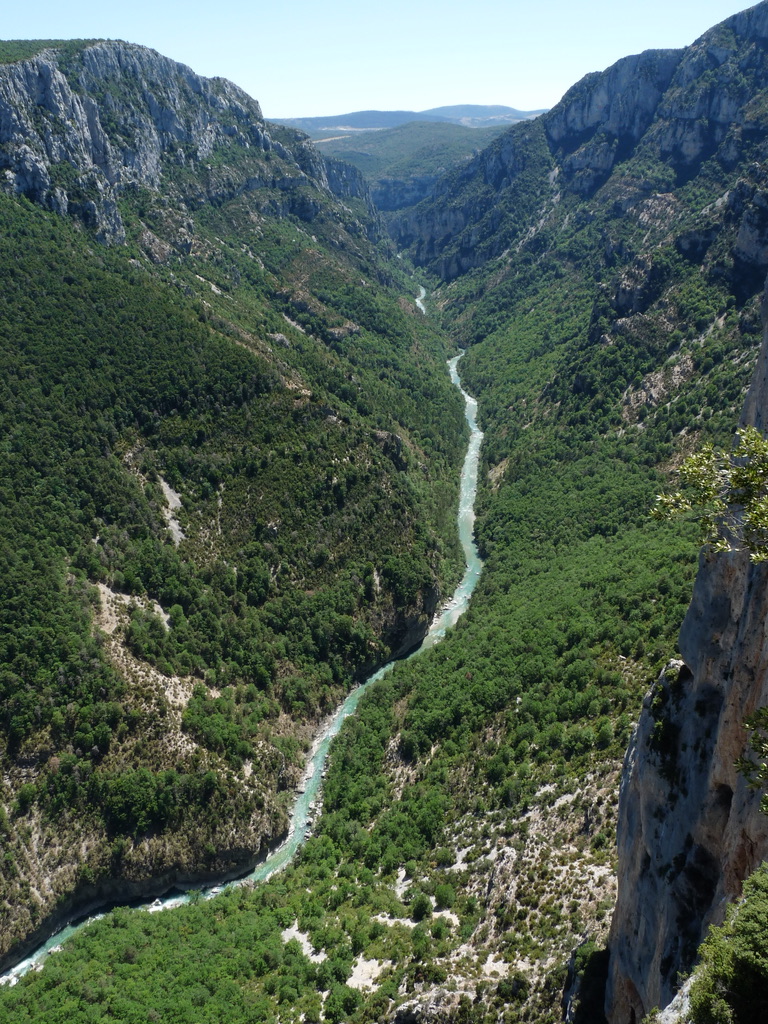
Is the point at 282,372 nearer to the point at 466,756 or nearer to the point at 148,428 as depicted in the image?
the point at 148,428

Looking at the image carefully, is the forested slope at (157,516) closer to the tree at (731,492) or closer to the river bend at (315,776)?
the river bend at (315,776)

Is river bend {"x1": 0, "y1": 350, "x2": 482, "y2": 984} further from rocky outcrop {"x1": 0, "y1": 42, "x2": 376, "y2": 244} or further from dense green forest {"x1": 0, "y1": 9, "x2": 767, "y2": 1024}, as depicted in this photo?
rocky outcrop {"x1": 0, "y1": 42, "x2": 376, "y2": 244}

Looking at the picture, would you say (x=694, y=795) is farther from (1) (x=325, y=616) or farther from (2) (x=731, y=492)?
(1) (x=325, y=616)

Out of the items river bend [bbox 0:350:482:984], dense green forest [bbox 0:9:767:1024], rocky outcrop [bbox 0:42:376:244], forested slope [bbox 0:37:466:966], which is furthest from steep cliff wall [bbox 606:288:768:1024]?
rocky outcrop [bbox 0:42:376:244]

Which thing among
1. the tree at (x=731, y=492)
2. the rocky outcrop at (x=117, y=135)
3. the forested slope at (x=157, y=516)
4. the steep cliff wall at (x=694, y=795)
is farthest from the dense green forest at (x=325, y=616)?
the tree at (x=731, y=492)

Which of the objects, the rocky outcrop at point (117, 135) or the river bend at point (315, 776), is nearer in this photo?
the river bend at point (315, 776)

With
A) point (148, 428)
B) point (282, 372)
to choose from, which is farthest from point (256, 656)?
point (282, 372)

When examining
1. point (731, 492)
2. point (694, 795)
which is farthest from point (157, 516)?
point (731, 492)
